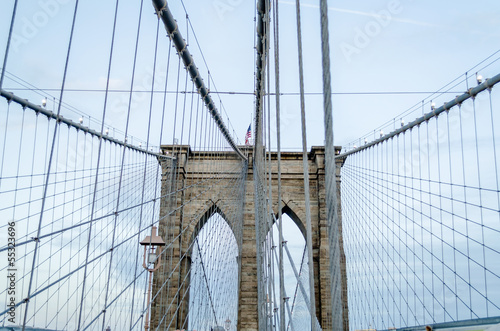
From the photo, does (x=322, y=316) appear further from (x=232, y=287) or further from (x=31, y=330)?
(x=31, y=330)

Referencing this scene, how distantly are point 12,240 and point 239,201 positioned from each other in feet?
34.6

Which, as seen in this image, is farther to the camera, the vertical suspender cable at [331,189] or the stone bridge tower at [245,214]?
the stone bridge tower at [245,214]

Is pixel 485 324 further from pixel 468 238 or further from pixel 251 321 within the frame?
pixel 251 321

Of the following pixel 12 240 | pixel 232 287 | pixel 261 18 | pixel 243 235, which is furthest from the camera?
pixel 243 235

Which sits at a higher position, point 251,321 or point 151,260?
point 151,260

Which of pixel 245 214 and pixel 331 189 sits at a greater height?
pixel 245 214

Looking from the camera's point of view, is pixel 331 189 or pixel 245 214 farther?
pixel 245 214

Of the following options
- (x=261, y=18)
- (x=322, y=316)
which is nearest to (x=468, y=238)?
(x=261, y=18)

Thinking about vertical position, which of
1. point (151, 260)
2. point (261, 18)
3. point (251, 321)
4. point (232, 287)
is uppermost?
point (261, 18)

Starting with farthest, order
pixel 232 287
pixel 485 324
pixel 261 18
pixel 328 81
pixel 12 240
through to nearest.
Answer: pixel 232 287 < pixel 261 18 < pixel 485 324 < pixel 12 240 < pixel 328 81

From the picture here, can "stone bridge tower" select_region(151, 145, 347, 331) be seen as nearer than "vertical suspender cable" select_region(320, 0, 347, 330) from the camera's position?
No

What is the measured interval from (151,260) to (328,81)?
693 centimetres

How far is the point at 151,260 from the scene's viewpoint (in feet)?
27.1

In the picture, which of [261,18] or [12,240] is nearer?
[12,240]
